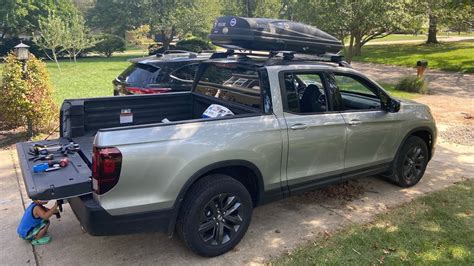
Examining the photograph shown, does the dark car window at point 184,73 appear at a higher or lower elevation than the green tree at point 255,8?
lower

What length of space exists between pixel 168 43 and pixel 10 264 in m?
29.8

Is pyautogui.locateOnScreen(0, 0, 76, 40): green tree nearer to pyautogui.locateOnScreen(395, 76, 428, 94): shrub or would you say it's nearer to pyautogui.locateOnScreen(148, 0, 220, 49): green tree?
pyautogui.locateOnScreen(148, 0, 220, 49): green tree

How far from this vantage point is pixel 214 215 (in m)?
3.43

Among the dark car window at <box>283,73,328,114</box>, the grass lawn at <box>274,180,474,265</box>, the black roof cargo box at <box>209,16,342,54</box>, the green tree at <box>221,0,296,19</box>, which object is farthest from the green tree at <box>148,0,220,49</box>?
the grass lawn at <box>274,180,474,265</box>

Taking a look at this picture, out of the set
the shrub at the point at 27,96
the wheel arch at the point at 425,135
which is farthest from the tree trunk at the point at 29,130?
the wheel arch at the point at 425,135

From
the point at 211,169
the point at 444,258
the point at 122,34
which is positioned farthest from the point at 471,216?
the point at 122,34

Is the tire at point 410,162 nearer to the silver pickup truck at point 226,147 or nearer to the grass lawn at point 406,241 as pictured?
the silver pickup truck at point 226,147

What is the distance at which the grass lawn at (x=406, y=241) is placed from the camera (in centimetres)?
349

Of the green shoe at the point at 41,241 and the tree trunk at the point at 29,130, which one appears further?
the tree trunk at the point at 29,130

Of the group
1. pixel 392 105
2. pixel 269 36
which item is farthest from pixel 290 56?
pixel 392 105

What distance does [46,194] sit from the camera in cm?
293

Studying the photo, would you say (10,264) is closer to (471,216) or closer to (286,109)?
(286,109)

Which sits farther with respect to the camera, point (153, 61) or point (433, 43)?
point (433, 43)

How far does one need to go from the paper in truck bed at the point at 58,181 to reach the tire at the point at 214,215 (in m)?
0.82
